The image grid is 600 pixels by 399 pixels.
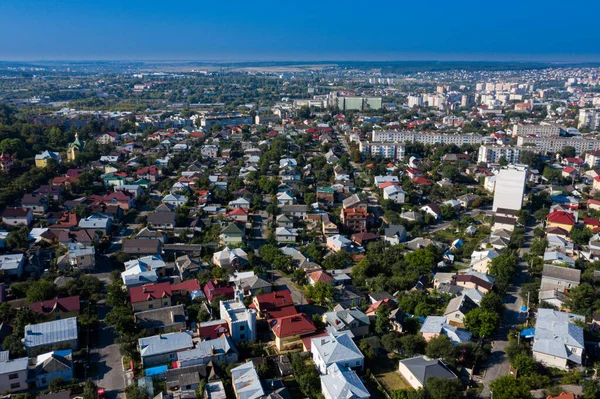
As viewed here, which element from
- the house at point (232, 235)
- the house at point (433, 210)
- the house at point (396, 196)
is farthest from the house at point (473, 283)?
the house at point (396, 196)

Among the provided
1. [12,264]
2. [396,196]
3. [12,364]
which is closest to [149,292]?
[12,364]

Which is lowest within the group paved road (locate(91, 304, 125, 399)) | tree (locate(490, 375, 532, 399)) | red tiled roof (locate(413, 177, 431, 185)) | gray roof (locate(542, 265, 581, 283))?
paved road (locate(91, 304, 125, 399))

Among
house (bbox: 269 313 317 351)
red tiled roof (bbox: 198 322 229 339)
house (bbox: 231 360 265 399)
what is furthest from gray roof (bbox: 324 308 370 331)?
red tiled roof (bbox: 198 322 229 339)

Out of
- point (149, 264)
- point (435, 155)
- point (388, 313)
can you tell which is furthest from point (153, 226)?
point (435, 155)

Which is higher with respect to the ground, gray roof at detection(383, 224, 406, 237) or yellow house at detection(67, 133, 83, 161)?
yellow house at detection(67, 133, 83, 161)

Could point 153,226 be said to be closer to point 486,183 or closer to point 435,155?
point 486,183

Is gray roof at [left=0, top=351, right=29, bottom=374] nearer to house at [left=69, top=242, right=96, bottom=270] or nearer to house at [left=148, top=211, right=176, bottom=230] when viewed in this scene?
house at [left=69, top=242, right=96, bottom=270]

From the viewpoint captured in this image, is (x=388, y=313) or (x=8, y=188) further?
(x=8, y=188)
